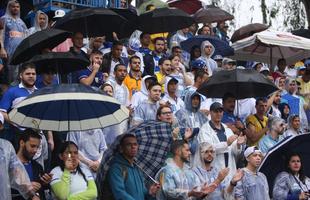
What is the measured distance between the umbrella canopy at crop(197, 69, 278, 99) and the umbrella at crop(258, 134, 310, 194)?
2.21 metres

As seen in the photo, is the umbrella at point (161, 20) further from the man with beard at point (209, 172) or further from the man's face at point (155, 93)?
the man with beard at point (209, 172)

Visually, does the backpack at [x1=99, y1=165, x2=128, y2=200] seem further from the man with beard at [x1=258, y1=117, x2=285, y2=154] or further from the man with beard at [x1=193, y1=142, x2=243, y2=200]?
the man with beard at [x1=258, y1=117, x2=285, y2=154]

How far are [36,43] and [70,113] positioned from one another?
9.54 ft

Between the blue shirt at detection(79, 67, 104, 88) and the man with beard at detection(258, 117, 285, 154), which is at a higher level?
the blue shirt at detection(79, 67, 104, 88)

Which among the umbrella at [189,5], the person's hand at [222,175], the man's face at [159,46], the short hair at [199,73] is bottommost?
the person's hand at [222,175]

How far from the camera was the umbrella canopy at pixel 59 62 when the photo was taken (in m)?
12.2

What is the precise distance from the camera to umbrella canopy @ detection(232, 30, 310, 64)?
1694 cm

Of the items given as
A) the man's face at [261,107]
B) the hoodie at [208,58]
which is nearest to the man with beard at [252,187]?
the man's face at [261,107]

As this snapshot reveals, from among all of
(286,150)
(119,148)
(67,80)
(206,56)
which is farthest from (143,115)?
(206,56)

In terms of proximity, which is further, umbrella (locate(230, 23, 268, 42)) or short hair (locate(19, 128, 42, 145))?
umbrella (locate(230, 23, 268, 42))

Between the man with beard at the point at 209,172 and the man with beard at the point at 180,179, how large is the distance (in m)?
0.19

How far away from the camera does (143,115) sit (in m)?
13.1

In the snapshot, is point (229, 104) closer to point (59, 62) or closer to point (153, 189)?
point (59, 62)

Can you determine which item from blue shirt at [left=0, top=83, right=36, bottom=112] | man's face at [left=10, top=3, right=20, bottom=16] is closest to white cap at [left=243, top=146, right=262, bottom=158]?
blue shirt at [left=0, top=83, right=36, bottom=112]
